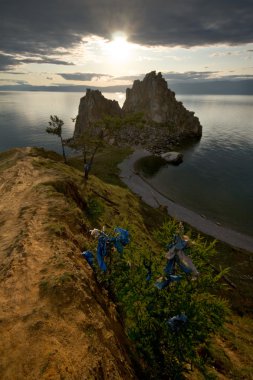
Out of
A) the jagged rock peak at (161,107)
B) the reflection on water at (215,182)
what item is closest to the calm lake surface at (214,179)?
the reflection on water at (215,182)

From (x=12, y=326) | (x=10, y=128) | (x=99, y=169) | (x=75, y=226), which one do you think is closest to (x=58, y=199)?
(x=75, y=226)

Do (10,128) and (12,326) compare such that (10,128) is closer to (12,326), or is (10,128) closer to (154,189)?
(154,189)

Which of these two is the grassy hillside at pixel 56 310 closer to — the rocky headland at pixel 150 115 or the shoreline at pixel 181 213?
the shoreline at pixel 181 213

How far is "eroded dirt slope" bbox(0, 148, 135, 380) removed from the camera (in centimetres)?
784

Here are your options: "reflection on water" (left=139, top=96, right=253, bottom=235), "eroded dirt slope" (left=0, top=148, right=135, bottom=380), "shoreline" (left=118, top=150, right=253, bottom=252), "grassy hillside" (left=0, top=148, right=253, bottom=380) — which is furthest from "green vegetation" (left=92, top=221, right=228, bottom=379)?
"reflection on water" (left=139, top=96, right=253, bottom=235)

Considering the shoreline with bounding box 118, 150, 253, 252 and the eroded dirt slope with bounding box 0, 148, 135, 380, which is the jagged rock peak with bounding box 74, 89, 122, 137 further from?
the eroded dirt slope with bounding box 0, 148, 135, 380

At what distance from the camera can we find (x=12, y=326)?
8.88 m

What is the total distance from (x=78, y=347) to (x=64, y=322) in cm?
103

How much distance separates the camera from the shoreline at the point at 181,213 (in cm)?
4550

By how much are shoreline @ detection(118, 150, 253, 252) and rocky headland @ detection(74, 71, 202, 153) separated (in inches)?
1855

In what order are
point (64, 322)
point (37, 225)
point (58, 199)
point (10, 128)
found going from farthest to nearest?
point (10, 128)
point (58, 199)
point (37, 225)
point (64, 322)

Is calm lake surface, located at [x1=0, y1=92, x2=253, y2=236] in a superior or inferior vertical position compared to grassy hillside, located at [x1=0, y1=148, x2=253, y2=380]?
inferior

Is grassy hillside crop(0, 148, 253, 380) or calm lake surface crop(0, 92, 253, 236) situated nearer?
grassy hillside crop(0, 148, 253, 380)

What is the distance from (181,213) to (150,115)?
118 meters
